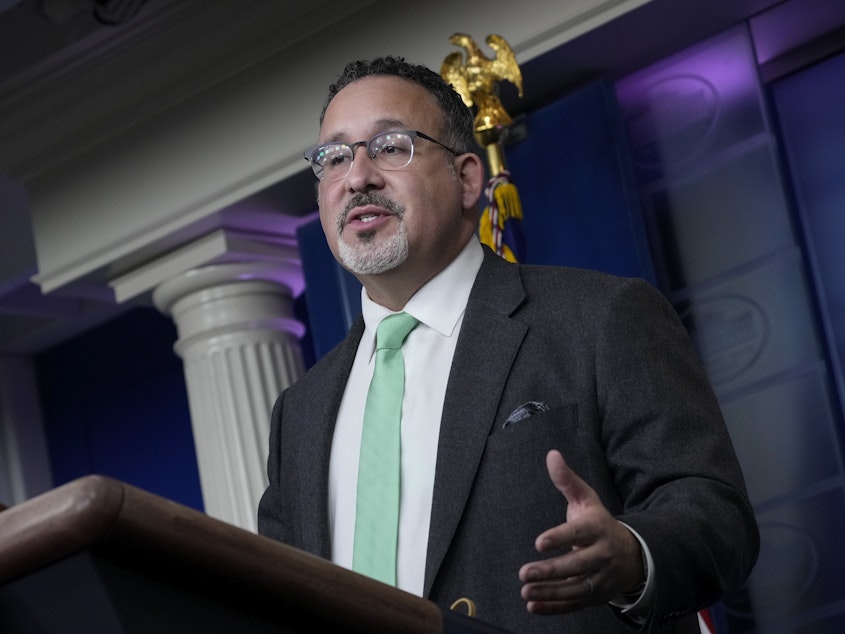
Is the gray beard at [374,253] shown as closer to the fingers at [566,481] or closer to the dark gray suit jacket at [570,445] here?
the dark gray suit jacket at [570,445]

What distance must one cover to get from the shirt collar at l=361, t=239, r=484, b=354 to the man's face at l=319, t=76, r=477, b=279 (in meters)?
0.02

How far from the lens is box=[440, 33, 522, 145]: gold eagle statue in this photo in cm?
287

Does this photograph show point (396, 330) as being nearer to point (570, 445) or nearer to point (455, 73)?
point (570, 445)

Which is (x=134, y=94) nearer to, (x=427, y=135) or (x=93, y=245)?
(x=93, y=245)

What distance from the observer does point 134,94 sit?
12.3 ft

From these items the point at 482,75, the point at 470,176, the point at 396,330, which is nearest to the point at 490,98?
the point at 482,75

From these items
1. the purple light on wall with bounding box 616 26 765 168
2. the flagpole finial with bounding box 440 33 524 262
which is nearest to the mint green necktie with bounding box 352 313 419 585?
the flagpole finial with bounding box 440 33 524 262

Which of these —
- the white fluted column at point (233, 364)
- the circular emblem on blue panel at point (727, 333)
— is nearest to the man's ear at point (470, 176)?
the circular emblem on blue panel at point (727, 333)

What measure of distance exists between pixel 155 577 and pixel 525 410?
0.75 meters

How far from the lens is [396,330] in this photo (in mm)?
1613

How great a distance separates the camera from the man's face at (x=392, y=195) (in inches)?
64.4

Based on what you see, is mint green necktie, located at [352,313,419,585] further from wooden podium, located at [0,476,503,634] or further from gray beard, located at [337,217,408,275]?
wooden podium, located at [0,476,503,634]

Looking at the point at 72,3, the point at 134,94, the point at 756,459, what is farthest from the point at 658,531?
the point at 134,94

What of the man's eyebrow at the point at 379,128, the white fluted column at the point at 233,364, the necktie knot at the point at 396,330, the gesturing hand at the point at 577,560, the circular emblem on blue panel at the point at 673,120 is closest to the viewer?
the gesturing hand at the point at 577,560
